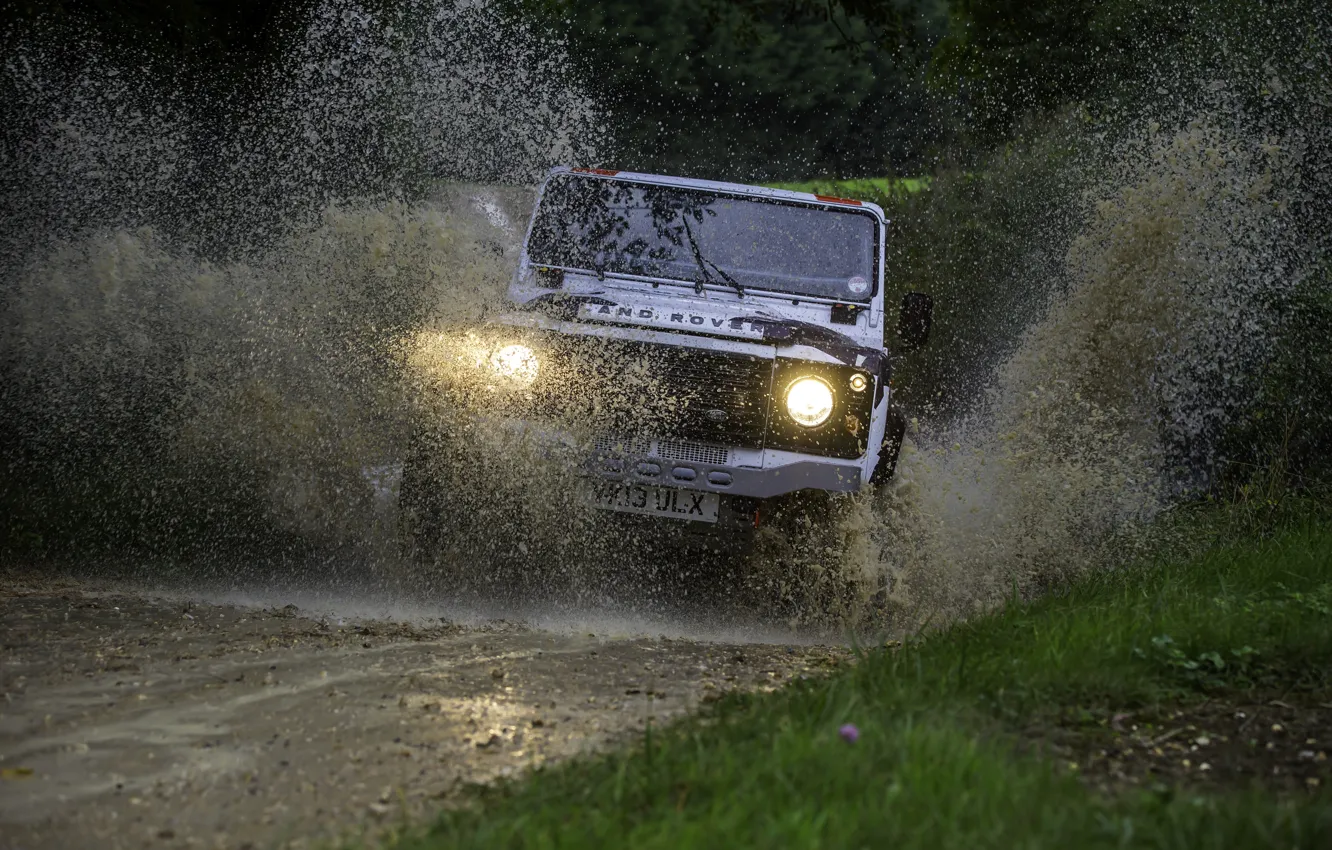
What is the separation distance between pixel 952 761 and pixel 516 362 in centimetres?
323

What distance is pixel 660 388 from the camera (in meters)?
6.41

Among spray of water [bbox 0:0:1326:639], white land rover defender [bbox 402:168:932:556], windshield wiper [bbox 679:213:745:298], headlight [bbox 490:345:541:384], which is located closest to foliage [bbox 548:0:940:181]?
spray of water [bbox 0:0:1326:639]

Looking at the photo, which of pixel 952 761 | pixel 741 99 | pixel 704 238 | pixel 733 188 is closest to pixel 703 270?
pixel 704 238

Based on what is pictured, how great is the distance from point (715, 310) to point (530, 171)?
7.19m

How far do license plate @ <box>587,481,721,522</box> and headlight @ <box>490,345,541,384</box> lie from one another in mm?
582

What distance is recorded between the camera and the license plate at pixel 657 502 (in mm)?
6312

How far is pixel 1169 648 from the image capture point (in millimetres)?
4867

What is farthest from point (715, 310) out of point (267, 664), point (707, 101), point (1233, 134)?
point (707, 101)

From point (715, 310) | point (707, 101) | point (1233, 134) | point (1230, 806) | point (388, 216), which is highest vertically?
point (707, 101)

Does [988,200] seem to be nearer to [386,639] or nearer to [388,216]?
[388,216]

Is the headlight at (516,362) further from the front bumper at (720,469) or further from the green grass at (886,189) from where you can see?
the green grass at (886,189)

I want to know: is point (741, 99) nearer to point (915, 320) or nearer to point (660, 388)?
point (915, 320)

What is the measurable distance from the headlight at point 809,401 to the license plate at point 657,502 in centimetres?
52

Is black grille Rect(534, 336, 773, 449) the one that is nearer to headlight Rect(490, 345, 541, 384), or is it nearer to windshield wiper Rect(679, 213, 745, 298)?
headlight Rect(490, 345, 541, 384)
